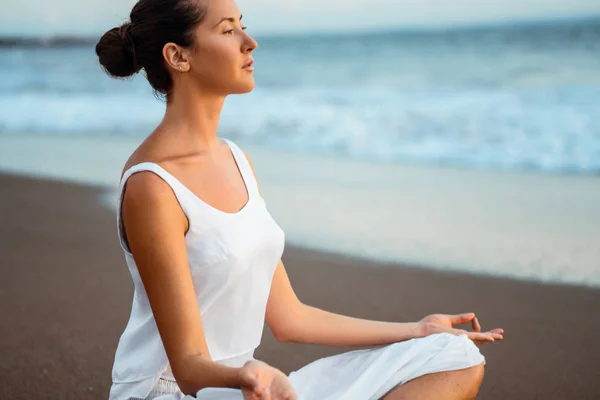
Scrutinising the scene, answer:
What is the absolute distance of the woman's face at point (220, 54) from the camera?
6.43 feet

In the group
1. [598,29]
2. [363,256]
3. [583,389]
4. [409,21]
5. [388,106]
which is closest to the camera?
[583,389]

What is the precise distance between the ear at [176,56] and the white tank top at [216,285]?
0.27 metres

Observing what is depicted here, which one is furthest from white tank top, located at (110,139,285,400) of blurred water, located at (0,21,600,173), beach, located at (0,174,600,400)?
blurred water, located at (0,21,600,173)

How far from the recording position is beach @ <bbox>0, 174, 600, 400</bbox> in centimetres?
338

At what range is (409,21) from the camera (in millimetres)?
21734

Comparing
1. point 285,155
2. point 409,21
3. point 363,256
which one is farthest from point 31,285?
point 409,21

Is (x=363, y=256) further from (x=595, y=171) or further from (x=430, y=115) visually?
(x=430, y=115)

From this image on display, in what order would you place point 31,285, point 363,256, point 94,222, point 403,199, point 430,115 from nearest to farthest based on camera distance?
1. point 31,285
2. point 363,256
3. point 94,222
4. point 403,199
5. point 430,115

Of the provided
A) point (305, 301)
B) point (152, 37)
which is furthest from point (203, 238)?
point (305, 301)

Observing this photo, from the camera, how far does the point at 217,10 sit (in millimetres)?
1982

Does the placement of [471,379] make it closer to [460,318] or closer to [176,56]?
[460,318]

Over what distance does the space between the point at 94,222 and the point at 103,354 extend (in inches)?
93.3

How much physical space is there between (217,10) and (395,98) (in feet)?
38.8

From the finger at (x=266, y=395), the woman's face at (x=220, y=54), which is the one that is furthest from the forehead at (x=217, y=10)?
the finger at (x=266, y=395)
